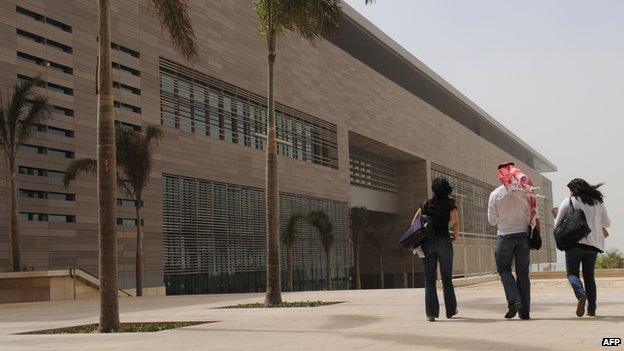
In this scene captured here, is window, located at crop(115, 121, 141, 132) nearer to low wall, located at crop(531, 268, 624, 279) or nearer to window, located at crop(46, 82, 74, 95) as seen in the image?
window, located at crop(46, 82, 74, 95)

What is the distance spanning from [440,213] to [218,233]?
26.7m

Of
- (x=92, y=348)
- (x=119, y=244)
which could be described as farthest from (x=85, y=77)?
(x=92, y=348)

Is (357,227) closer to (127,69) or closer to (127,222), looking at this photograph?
(127,222)

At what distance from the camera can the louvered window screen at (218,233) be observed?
1304 inches

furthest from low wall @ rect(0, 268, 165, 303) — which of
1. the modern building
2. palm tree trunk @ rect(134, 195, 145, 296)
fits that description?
palm tree trunk @ rect(134, 195, 145, 296)

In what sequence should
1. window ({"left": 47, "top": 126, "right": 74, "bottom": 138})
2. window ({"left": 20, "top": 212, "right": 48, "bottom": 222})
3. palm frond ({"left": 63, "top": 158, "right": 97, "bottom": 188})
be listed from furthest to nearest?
window ({"left": 47, "top": 126, "right": 74, "bottom": 138}), window ({"left": 20, "top": 212, "right": 48, "bottom": 222}), palm frond ({"left": 63, "top": 158, "right": 97, "bottom": 188})

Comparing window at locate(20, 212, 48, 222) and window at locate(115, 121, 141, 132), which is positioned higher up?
window at locate(115, 121, 141, 132)

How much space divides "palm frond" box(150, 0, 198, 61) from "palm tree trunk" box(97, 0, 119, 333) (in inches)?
75.4

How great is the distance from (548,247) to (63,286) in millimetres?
104029

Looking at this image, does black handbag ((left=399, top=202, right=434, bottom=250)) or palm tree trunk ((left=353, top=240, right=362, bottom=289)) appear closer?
black handbag ((left=399, top=202, right=434, bottom=250))

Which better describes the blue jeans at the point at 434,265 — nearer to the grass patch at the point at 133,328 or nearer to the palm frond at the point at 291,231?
the grass patch at the point at 133,328

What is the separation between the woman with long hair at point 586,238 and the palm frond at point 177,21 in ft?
23.1

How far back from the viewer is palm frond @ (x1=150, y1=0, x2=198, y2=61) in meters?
13.6

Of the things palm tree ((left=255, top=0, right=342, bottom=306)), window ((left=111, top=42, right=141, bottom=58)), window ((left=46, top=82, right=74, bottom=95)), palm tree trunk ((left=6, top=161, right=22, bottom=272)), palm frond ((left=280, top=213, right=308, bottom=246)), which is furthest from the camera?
palm frond ((left=280, top=213, right=308, bottom=246))
